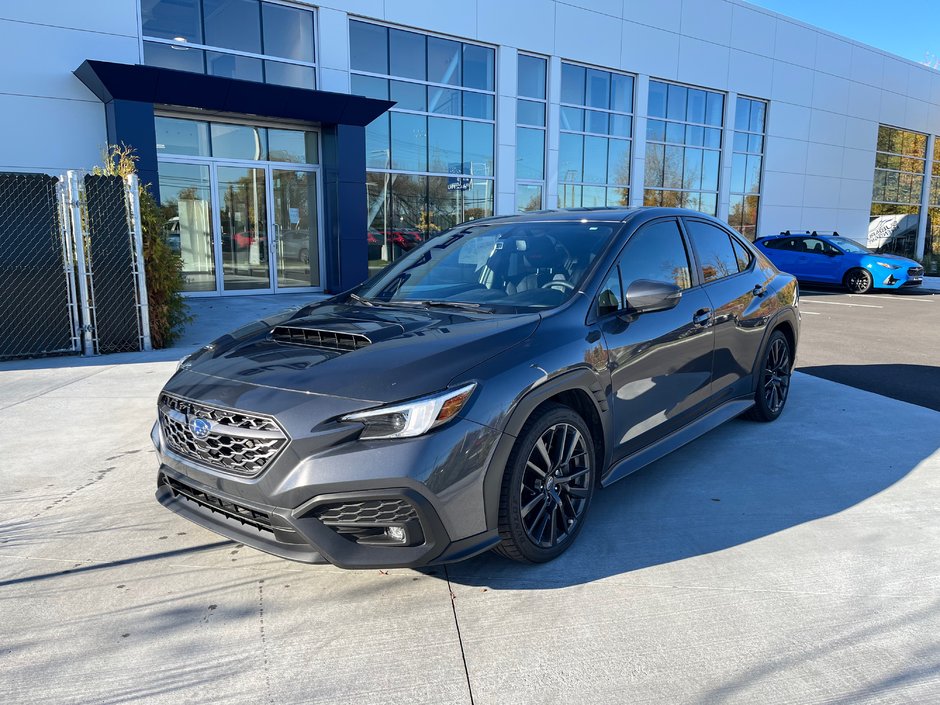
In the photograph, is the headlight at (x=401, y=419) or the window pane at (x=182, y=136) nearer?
the headlight at (x=401, y=419)

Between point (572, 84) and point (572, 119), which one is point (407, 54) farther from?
point (572, 119)

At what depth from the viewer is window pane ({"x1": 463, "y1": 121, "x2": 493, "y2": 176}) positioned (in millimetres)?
17250

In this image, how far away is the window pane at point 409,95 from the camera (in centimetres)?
1581

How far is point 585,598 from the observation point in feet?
9.70

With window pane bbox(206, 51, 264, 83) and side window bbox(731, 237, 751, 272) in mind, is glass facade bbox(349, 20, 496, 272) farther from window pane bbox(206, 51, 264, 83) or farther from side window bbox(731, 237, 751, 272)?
side window bbox(731, 237, 751, 272)

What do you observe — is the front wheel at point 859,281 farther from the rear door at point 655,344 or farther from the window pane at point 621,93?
the rear door at point 655,344

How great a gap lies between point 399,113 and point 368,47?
1.55 meters

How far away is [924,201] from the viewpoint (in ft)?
105

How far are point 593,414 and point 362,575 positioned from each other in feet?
4.41

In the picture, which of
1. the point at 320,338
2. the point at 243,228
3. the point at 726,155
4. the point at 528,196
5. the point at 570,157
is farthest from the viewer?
the point at 726,155

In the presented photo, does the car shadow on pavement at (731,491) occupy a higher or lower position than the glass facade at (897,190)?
lower

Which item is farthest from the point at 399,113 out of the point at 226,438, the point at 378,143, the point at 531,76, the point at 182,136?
the point at 226,438

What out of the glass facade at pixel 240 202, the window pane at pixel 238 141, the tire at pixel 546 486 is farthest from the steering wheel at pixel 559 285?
the window pane at pixel 238 141

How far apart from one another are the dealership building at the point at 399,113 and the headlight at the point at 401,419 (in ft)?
25.6
